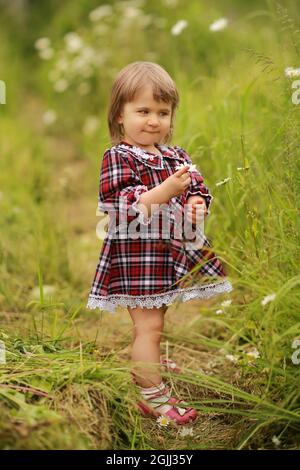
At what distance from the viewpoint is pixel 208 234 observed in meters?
3.27

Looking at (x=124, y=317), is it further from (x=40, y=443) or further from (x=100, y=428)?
(x=40, y=443)

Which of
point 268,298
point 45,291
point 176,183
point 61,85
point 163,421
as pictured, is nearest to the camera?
point 268,298

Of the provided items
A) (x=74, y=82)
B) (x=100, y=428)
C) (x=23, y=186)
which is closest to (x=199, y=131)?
(x=23, y=186)

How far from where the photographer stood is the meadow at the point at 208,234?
2059 millimetres

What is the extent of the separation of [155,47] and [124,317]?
10.0ft

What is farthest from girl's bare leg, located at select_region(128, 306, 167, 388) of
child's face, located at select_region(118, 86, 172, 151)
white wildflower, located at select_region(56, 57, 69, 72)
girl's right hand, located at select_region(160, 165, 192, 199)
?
white wildflower, located at select_region(56, 57, 69, 72)

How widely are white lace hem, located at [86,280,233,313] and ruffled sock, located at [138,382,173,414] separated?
0.25 m

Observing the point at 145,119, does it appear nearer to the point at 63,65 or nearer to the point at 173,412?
the point at 173,412

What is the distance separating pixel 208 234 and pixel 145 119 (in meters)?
1.00

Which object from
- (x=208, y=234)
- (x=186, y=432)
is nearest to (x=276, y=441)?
(x=186, y=432)

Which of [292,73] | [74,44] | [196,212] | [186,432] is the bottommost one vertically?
[186,432]

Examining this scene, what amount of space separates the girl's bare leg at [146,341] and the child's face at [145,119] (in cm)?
53

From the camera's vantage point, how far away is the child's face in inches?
93.0

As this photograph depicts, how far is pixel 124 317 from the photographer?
3270mm
